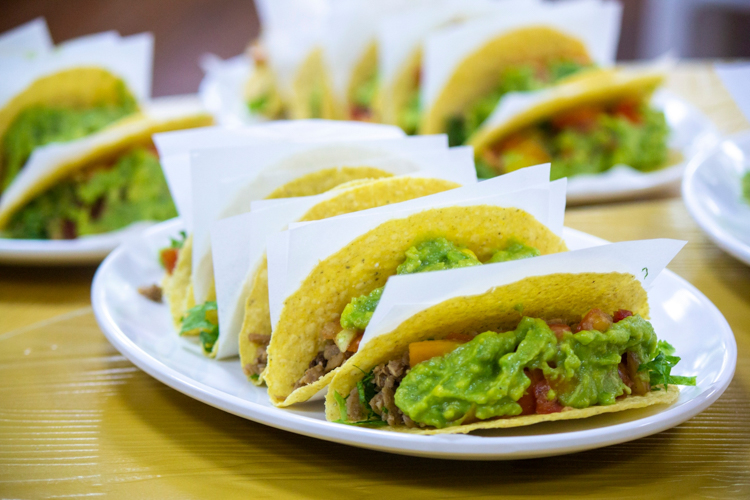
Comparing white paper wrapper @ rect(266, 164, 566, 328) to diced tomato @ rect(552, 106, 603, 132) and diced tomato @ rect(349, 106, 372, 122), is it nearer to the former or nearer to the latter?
diced tomato @ rect(552, 106, 603, 132)

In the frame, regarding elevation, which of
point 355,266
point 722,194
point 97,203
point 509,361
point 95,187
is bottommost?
point 97,203

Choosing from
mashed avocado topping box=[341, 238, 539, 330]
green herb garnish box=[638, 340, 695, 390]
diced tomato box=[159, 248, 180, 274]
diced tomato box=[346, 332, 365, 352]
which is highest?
A: mashed avocado topping box=[341, 238, 539, 330]

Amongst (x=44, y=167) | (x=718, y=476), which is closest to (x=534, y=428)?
(x=718, y=476)

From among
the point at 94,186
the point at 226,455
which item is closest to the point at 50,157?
the point at 94,186

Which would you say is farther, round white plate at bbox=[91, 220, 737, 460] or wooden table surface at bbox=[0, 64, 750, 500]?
wooden table surface at bbox=[0, 64, 750, 500]

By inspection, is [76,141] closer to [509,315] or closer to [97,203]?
[97,203]

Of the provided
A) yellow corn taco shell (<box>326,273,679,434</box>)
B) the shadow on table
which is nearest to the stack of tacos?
the shadow on table

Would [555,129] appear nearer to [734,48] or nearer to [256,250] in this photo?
[256,250]

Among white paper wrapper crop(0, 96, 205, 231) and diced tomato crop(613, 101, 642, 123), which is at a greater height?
white paper wrapper crop(0, 96, 205, 231)
